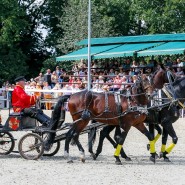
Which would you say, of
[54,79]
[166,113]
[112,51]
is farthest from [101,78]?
[166,113]

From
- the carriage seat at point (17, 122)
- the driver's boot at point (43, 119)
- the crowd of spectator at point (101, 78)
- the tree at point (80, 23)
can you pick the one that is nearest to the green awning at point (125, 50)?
the crowd of spectator at point (101, 78)

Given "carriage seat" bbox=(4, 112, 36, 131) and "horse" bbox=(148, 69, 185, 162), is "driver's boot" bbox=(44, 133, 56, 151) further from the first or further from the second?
"horse" bbox=(148, 69, 185, 162)

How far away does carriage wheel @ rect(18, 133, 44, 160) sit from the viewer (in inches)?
539

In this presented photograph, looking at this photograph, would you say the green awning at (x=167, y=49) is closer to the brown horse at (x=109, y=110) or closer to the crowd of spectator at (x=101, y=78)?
the crowd of spectator at (x=101, y=78)

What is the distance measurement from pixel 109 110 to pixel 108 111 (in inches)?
1.3

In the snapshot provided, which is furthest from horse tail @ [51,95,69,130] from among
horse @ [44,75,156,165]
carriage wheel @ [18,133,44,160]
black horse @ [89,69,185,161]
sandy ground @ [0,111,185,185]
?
black horse @ [89,69,185,161]

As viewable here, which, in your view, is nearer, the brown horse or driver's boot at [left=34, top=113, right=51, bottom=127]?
the brown horse

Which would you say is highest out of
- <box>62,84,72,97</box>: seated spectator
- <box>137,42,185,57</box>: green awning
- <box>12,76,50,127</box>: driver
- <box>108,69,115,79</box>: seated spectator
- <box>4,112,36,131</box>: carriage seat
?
<box>137,42,185,57</box>: green awning

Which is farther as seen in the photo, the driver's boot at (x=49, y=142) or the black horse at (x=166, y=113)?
the black horse at (x=166, y=113)

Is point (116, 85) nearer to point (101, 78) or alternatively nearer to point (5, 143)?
point (101, 78)

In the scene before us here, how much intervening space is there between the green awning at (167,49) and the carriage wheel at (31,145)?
15.3 meters

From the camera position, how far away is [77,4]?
44.3 m

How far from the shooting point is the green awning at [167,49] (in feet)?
94.6

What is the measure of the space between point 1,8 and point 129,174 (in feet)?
112
